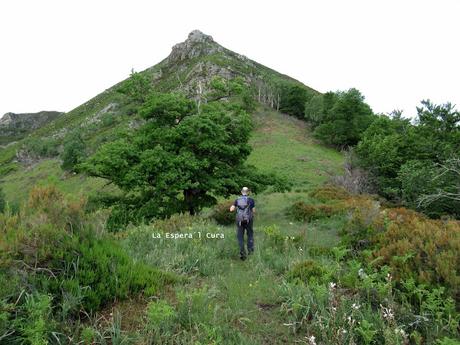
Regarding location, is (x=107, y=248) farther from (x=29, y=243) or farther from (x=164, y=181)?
(x=164, y=181)

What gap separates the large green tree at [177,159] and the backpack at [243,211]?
551cm

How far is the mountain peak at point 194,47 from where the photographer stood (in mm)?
107562

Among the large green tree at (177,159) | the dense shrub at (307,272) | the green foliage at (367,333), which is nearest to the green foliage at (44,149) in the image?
the large green tree at (177,159)

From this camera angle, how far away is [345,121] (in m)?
52.6

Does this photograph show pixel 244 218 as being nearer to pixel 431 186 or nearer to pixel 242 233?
pixel 242 233

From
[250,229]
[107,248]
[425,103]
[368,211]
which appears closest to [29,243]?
[107,248]

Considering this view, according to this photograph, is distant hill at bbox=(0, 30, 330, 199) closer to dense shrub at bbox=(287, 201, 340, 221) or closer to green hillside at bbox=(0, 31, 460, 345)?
dense shrub at bbox=(287, 201, 340, 221)

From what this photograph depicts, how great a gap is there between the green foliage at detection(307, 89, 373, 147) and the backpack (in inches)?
1782

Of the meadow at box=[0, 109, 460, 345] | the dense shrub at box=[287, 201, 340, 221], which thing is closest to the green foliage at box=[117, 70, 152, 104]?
the dense shrub at box=[287, 201, 340, 221]

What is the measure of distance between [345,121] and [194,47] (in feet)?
233

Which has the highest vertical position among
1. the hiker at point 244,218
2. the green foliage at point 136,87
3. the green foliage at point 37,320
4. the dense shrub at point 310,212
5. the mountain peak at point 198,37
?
the mountain peak at point 198,37

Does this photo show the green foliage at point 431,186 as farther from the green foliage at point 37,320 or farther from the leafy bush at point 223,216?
the green foliage at point 37,320

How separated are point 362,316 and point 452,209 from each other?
2114 centimetres

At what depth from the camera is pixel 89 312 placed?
5207 millimetres
